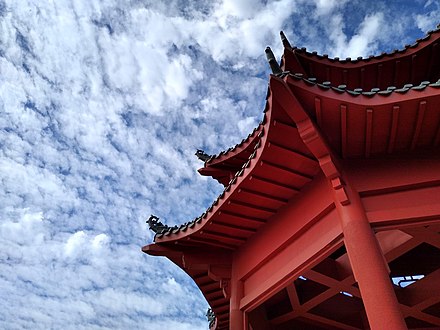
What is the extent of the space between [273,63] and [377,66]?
4.02m

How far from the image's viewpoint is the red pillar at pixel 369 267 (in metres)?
3.84

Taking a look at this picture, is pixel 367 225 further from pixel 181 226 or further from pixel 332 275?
pixel 181 226

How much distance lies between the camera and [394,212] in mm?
4703

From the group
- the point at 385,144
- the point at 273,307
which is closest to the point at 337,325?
the point at 273,307

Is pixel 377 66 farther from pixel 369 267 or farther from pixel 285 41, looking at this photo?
pixel 369 267

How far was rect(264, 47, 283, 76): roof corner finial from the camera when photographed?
14.0ft

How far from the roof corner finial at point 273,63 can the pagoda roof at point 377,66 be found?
10.3 feet

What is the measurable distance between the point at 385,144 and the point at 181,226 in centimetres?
326

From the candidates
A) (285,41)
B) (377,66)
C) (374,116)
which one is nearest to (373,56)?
(377,66)

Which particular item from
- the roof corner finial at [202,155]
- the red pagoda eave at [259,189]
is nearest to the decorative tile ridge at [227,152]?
the roof corner finial at [202,155]

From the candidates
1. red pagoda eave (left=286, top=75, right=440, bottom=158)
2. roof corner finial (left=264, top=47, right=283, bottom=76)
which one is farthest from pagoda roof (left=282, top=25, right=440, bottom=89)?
roof corner finial (left=264, top=47, right=283, bottom=76)

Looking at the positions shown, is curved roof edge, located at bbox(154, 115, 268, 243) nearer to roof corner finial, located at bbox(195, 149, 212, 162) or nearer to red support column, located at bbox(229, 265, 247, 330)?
red support column, located at bbox(229, 265, 247, 330)

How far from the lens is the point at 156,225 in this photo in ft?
21.5

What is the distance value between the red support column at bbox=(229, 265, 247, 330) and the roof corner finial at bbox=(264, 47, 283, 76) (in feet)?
12.1
